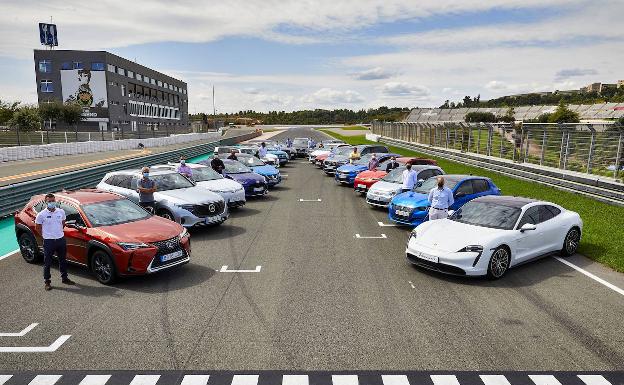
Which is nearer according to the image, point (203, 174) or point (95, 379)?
point (95, 379)

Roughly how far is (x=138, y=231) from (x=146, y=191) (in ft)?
11.2

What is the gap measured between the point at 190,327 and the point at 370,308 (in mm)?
2721

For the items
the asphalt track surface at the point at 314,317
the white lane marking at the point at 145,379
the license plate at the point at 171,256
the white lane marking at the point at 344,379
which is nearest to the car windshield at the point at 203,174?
the asphalt track surface at the point at 314,317

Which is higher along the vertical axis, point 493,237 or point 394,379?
point 493,237

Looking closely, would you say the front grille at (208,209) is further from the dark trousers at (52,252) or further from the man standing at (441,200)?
the man standing at (441,200)

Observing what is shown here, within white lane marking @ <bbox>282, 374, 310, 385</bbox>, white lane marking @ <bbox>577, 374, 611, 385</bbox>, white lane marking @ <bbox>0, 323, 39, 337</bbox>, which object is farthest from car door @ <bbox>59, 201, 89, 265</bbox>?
white lane marking @ <bbox>577, 374, 611, 385</bbox>

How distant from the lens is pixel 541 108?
363ft

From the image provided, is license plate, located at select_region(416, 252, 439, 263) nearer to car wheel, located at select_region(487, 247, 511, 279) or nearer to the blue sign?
car wheel, located at select_region(487, 247, 511, 279)

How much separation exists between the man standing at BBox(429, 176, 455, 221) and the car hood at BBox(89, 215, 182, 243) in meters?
5.93

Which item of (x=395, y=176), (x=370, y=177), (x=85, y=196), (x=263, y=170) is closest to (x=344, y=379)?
(x=85, y=196)

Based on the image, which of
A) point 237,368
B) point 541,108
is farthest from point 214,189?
point 541,108

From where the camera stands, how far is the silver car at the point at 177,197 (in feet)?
38.0

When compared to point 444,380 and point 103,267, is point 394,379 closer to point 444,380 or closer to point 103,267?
point 444,380

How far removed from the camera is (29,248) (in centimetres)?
921
